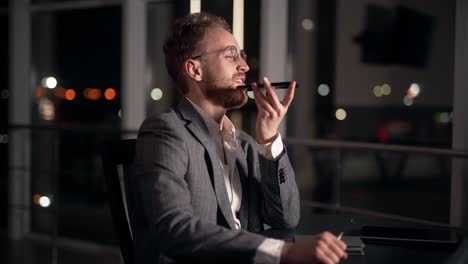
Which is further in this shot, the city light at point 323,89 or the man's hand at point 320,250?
the city light at point 323,89

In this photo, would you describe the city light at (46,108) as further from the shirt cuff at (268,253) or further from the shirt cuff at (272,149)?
the shirt cuff at (268,253)

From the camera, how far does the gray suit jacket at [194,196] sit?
3.53 feet

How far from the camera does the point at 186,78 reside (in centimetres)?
142

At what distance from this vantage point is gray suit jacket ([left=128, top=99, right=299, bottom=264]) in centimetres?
108

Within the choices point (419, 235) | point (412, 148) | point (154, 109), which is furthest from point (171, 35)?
point (154, 109)

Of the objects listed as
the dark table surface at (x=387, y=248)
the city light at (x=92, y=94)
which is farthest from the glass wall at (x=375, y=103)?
the city light at (x=92, y=94)

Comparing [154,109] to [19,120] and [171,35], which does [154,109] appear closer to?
[19,120]

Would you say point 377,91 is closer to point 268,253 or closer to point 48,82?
point 48,82

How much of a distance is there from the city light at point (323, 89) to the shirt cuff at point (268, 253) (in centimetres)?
2468

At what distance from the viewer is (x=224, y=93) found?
139cm

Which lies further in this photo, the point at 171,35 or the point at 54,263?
the point at 54,263

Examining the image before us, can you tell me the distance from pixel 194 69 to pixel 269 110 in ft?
0.75

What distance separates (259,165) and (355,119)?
25.3 metres

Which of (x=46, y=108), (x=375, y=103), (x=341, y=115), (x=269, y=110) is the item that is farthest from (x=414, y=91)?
(x=269, y=110)
